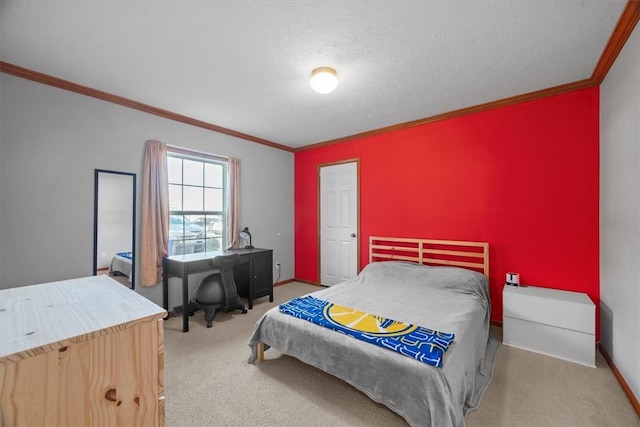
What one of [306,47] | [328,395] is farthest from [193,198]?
[328,395]

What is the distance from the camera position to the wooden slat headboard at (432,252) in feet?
10.4

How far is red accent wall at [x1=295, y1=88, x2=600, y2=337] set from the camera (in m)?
2.66

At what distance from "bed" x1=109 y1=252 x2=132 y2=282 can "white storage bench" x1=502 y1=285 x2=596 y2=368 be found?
12.9 ft

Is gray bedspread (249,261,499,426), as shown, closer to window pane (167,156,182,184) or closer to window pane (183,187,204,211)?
window pane (183,187,204,211)

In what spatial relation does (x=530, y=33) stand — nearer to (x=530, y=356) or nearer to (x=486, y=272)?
(x=486, y=272)

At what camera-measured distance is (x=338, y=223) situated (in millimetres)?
4520

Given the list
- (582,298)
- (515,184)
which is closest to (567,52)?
(515,184)

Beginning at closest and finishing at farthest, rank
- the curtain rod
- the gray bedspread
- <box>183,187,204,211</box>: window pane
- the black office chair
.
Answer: the gray bedspread → the black office chair → the curtain rod → <box>183,187,204,211</box>: window pane

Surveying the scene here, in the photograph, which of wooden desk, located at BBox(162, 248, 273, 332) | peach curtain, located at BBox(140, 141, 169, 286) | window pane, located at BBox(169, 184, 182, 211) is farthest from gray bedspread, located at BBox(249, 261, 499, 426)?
window pane, located at BBox(169, 184, 182, 211)

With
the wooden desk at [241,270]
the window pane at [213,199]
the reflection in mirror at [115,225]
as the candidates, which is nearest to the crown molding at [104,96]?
the reflection in mirror at [115,225]

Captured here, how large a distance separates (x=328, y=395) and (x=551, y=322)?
2.06 m

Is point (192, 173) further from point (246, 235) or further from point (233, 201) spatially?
point (246, 235)

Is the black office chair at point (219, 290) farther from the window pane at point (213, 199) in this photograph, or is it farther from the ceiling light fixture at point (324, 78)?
the ceiling light fixture at point (324, 78)

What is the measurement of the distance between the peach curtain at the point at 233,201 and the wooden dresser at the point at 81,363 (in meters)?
3.20
